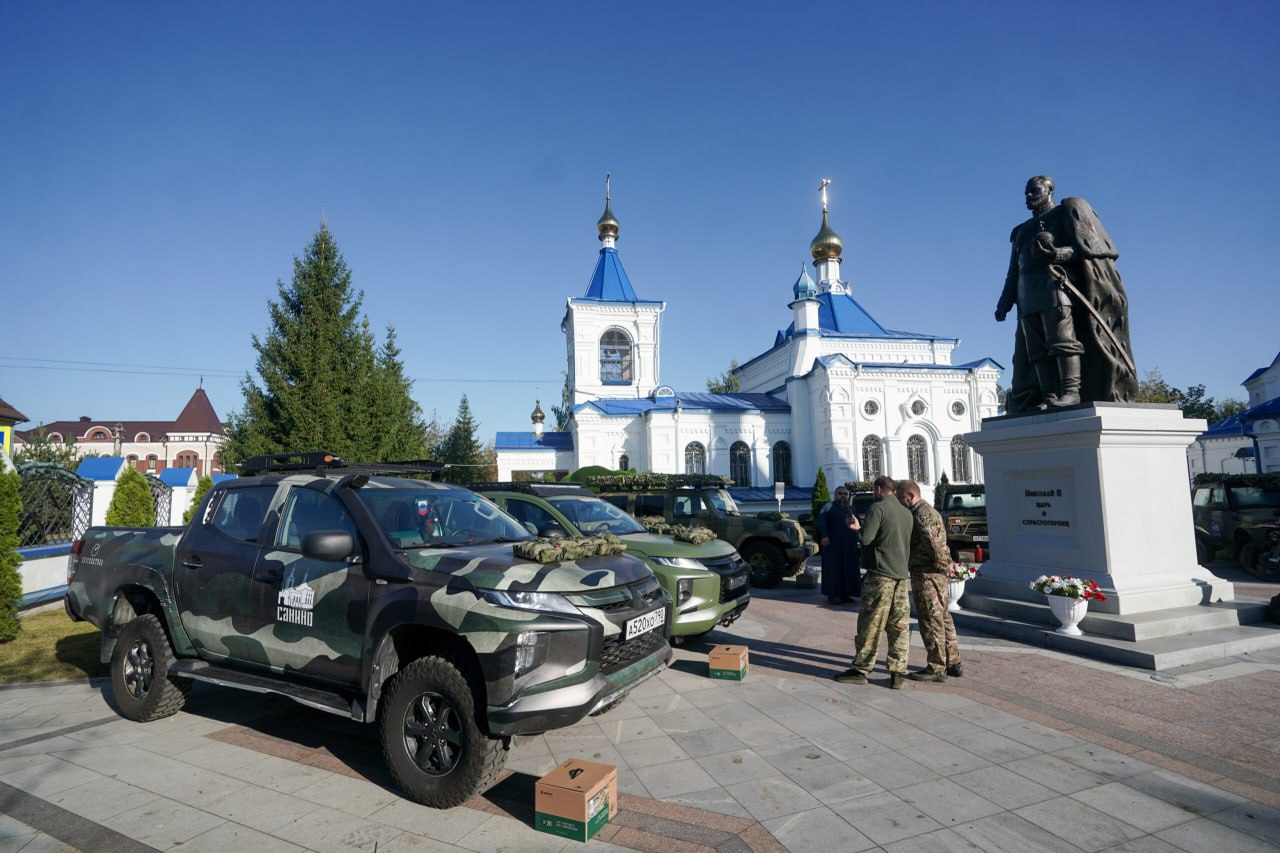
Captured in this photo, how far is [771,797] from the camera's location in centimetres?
360

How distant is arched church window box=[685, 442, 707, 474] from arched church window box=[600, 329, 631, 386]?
7.88 m

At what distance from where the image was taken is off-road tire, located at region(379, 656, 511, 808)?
3408 mm

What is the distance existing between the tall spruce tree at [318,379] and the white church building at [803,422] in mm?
15238

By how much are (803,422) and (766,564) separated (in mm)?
24965

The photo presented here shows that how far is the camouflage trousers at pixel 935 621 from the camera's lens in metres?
5.77

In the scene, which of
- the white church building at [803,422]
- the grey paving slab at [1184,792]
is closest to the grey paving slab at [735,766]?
the grey paving slab at [1184,792]

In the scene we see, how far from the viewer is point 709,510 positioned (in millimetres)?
12398

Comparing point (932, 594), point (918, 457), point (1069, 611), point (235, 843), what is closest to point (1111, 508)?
point (1069, 611)

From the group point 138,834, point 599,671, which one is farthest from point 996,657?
point 138,834

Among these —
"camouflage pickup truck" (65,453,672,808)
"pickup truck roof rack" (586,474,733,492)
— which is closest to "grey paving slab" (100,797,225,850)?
"camouflage pickup truck" (65,453,672,808)

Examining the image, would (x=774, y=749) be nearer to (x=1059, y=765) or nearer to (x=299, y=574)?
(x=1059, y=765)

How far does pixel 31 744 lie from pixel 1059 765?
7129 millimetres

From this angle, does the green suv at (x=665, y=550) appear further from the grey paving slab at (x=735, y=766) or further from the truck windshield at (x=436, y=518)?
the grey paving slab at (x=735, y=766)

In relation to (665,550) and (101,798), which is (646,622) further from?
(101,798)
